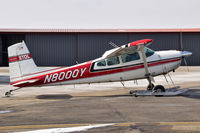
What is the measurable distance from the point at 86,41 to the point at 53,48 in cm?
518

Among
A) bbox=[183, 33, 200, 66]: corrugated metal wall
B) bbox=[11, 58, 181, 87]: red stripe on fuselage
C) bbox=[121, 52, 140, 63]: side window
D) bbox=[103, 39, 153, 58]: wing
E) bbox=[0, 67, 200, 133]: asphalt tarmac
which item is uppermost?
bbox=[183, 33, 200, 66]: corrugated metal wall

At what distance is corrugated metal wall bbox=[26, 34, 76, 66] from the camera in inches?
1706

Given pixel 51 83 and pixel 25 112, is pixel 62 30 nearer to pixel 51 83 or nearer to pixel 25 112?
pixel 51 83

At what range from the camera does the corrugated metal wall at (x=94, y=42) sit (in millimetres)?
43188

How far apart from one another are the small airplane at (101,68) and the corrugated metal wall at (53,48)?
28579mm

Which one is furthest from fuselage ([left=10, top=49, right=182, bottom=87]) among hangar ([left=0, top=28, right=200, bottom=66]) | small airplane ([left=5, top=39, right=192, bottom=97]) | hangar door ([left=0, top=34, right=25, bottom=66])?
hangar door ([left=0, top=34, right=25, bottom=66])

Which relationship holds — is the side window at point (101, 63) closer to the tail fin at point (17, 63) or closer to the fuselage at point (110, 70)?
the fuselage at point (110, 70)

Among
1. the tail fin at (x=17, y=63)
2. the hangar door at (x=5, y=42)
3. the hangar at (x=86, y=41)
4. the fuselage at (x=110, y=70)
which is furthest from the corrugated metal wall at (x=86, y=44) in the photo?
the tail fin at (x=17, y=63)

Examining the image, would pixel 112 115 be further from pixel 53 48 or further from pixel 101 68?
pixel 53 48

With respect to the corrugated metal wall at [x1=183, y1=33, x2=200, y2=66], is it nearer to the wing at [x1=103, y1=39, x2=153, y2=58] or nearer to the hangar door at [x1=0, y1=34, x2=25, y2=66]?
the hangar door at [x1=0, y1=34, x2=25, y2=66]

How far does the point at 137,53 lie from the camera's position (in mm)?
15008

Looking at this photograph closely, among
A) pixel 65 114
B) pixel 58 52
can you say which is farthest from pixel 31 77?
pixel 58 52

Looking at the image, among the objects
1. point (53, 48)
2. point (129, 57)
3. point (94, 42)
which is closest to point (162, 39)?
point (94, 42)

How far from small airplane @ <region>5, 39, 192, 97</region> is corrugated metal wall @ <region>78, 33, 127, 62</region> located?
92.0ft
